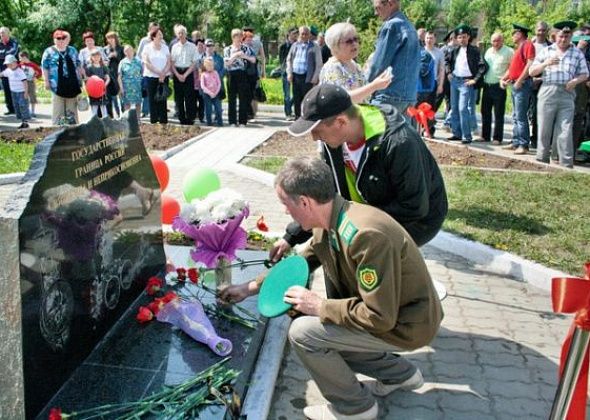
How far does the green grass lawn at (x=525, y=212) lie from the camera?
17.4 feet

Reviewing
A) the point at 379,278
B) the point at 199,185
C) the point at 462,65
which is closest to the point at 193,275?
the point at 199,185

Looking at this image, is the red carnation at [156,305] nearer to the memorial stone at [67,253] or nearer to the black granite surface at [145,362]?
the black granite surface at [145,362]

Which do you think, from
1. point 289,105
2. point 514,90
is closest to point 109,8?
point 289,105

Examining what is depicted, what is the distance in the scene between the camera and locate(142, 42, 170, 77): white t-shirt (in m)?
12.1

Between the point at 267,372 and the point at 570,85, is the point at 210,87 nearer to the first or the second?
the point at 570,85

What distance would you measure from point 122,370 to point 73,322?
0.37m

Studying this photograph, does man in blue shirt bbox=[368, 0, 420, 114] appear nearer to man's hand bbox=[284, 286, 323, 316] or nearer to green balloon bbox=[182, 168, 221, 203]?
green balloon bbox=[182, 168, 221, 203]

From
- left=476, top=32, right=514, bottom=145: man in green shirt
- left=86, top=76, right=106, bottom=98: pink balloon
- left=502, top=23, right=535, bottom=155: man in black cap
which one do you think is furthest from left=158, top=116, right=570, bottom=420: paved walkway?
left=86, top=76, right=106, bottom=98: pink balloon

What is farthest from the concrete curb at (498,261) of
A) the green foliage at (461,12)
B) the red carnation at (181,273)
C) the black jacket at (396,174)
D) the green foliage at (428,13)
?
the green foliage at (461,12)

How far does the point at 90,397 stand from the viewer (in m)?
2.97

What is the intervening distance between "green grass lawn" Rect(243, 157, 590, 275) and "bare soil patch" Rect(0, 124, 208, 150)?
2.54 metres

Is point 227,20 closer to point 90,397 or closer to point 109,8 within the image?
point 109,8

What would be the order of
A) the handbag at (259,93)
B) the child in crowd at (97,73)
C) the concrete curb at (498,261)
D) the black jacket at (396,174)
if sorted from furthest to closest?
the handbag at (259,93), the child in crowd at (97,73), the concrete curb at (498,261), the black jacket at (396,174)

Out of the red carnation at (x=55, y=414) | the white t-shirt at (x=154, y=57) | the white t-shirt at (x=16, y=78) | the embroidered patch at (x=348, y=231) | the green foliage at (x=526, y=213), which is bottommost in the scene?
the green foliage at (x=526, y=213)
